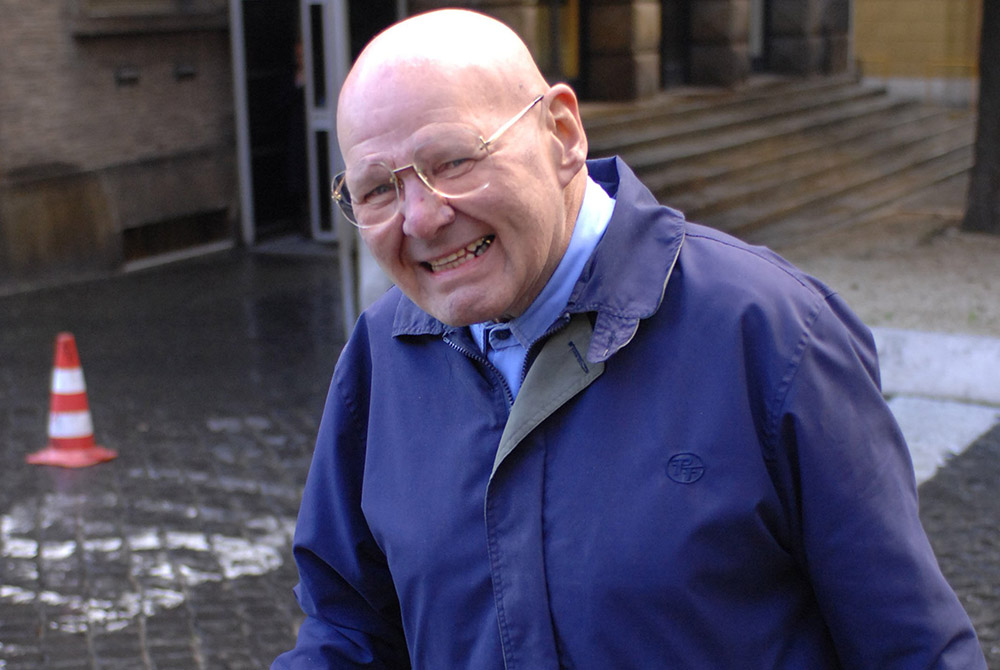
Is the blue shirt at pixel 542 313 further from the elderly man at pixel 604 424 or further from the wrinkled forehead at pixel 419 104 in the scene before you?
the wrinkled forehead at pixel 419 104

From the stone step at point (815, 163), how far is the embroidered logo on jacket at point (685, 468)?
34.9 feet

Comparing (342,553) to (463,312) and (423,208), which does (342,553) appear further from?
(423,208)

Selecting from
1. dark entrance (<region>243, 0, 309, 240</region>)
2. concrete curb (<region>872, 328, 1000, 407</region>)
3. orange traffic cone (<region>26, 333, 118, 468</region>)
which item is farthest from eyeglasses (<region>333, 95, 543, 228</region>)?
dark entrance (<region>243, 0, 309, 240</region>)

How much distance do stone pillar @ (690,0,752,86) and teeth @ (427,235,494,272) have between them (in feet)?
50.1

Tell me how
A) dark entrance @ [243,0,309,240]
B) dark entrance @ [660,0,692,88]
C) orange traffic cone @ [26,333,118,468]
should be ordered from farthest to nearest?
dark entrance @ [660,0,692,88] → dark entrance @ [243,0,309,240] → orange traffic cone @ [26,333,118,468]

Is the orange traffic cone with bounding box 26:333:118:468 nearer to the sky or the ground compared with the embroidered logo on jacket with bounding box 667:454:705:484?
nearer to the ground

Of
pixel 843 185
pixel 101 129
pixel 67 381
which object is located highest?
pixel 101 129

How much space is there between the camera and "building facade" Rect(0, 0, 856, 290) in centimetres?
1102

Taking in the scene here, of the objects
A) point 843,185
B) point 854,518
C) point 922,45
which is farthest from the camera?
point 922,45

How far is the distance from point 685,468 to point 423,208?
0.47 metres

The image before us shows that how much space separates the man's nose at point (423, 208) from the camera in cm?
171

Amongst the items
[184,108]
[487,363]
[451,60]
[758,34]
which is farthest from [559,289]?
[758,34]

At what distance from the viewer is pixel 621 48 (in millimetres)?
14812

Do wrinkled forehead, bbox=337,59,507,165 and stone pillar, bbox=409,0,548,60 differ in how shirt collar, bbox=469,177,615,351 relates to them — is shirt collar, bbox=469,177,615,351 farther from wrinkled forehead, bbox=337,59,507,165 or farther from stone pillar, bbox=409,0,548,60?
stone pillar, bbox=409,0,548,60
